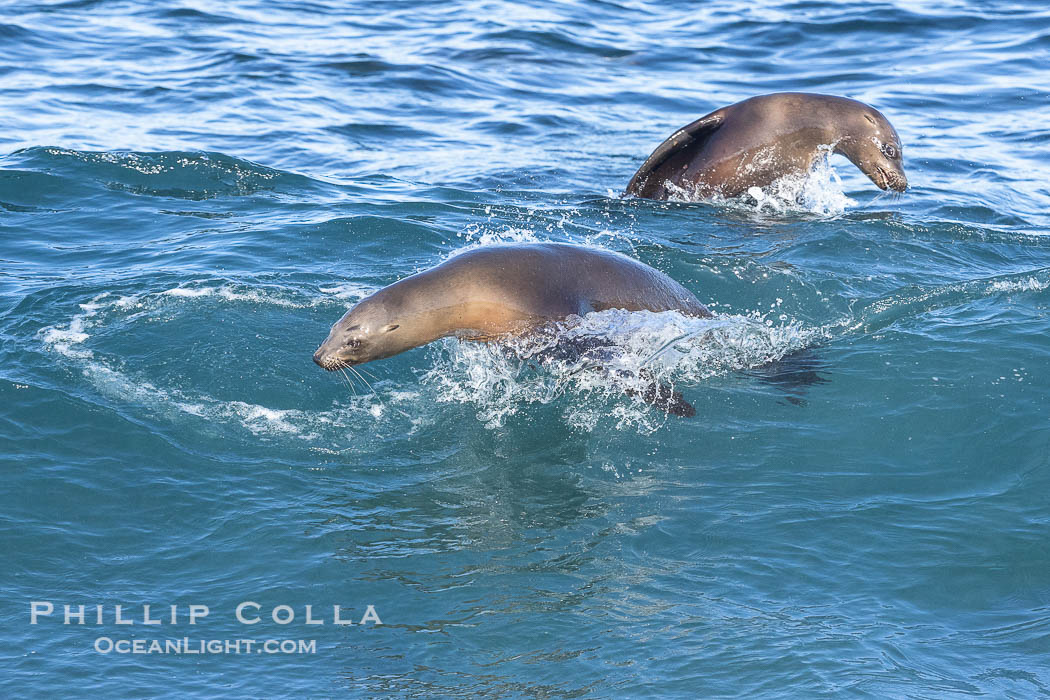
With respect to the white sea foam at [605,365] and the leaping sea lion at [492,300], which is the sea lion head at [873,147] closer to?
the white sea foam at [605,365]

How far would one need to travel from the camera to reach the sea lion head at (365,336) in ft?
21.5

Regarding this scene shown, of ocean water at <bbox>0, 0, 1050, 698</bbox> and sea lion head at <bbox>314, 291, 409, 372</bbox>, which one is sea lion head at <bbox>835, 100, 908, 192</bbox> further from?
sea lion head at <bbox>314, 291, 409, 372</bbox>

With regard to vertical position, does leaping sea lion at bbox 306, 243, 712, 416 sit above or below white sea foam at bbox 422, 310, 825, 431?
above

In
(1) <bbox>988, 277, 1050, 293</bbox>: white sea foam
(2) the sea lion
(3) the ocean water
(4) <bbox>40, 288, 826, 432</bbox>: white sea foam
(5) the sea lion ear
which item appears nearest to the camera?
(3) the ocean water

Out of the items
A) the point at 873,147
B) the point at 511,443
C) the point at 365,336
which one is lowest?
the point at 511,443

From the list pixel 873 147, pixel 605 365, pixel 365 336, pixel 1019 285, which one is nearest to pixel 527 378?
pixel 605 365

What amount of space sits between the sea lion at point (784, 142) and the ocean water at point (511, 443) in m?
0.27

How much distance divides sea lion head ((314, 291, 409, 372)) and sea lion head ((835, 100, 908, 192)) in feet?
17.5

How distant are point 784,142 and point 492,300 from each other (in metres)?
4.63

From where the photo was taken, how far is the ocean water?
5.00 metres

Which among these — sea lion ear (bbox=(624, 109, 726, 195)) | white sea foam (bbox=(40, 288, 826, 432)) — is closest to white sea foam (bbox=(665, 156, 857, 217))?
sea lion ear (bbox=(624, 109, 726, 195))

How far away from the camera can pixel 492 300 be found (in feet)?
22.3

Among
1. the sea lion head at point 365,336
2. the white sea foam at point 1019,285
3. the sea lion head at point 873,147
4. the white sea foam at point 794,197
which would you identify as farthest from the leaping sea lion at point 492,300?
the sea lion head at point 873,147

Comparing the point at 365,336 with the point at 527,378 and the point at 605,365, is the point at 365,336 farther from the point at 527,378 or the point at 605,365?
the point at 605,365
